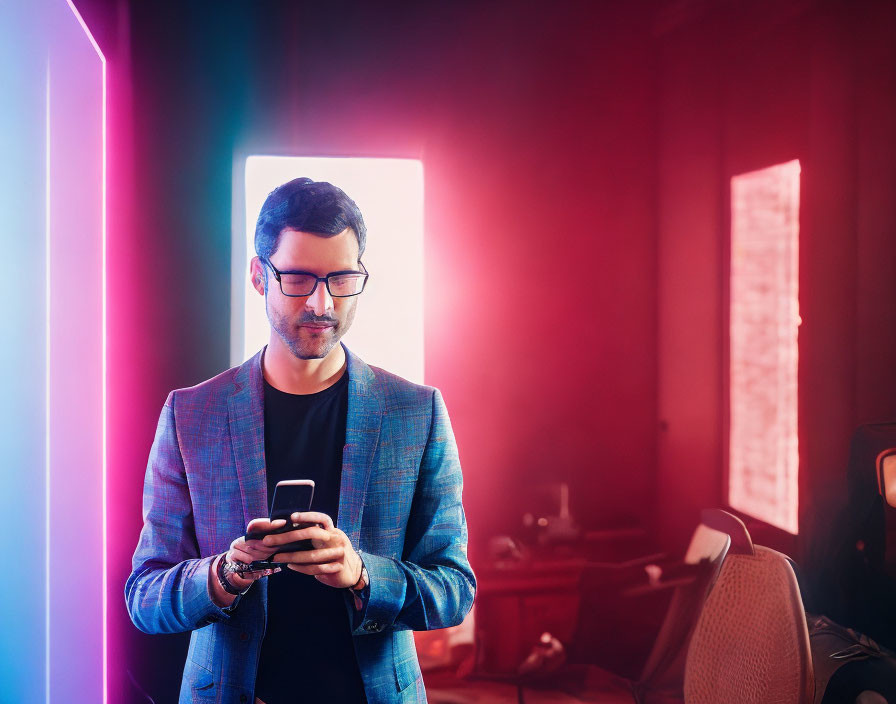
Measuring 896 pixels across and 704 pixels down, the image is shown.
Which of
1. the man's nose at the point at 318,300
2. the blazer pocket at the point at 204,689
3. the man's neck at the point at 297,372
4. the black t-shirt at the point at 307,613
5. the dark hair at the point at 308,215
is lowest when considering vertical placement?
the blazer pocket at the point at 204,689

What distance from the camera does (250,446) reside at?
1.44m

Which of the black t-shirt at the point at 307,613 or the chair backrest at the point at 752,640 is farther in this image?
the chair backrest at the point at 752,640

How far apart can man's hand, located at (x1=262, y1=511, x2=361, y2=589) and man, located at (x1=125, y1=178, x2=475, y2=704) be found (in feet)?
0.04

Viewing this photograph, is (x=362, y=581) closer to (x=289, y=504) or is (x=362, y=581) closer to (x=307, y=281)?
(x=289, y=504)

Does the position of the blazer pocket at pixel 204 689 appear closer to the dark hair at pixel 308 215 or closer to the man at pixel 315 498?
the man at pixel 315 498

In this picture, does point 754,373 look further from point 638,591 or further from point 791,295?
point 638,591

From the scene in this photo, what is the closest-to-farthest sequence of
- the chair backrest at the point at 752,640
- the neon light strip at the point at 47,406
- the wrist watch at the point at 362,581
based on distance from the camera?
1. the wrist watch at the point at 362,581
2. the neon light strip at the point at 47,406
3. the chair backrest at the point at 752,640

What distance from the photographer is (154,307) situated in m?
1.71

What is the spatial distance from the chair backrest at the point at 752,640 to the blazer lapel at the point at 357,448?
1251mm

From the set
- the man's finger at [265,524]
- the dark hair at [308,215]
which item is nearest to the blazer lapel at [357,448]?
the man's finger at [265,524]

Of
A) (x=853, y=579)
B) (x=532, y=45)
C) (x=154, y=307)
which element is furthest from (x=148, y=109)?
(x=853, y=579)

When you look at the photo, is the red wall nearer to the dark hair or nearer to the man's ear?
the dark hair

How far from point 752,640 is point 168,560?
5.52 ft

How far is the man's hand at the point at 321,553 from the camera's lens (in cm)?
122
